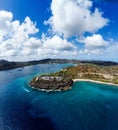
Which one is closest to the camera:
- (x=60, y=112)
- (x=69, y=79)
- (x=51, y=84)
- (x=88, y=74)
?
(x=60, y=112)

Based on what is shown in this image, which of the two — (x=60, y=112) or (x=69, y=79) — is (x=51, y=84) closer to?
(x=69, y=79)

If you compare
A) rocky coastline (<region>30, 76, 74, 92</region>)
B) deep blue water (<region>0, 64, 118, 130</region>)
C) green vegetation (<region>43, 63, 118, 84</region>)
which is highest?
green vegetation (<region>43, 63, 118, 84</region>)

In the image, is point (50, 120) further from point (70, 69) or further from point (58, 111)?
point (70, 69)

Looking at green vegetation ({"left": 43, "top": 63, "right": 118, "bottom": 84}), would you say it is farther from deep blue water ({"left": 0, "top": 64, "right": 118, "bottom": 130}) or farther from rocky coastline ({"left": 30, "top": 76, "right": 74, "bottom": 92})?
deep blue water ({"left": 0, "top": 64, "right": 118, "bottom": 130})

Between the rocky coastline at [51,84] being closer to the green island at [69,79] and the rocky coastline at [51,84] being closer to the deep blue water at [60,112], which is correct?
the green island at [69,79]

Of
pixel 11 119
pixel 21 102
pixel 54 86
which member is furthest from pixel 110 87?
pixel 11 119

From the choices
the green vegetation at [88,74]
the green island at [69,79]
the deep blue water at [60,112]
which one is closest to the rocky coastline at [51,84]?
the green island at [69,79]

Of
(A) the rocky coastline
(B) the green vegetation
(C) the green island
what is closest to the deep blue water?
(A) the rocky coastline

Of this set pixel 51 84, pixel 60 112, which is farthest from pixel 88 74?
pixel 60 112
